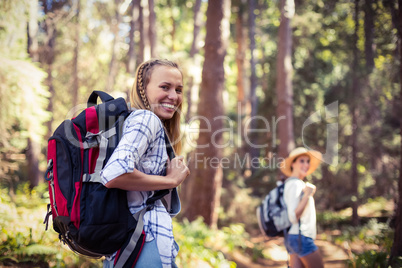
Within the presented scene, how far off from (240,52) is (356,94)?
1294cm

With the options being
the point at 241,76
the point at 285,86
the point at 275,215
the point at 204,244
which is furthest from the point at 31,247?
the point at 241,76

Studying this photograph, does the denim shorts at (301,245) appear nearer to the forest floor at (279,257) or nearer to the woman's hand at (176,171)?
the woman's hand at (176,171)

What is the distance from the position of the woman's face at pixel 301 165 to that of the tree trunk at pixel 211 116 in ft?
14.5

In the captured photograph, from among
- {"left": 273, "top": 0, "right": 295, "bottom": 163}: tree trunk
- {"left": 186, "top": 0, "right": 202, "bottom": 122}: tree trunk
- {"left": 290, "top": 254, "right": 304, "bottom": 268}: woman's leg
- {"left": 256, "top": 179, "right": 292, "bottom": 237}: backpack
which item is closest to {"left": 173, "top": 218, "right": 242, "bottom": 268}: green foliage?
{"left": 256, "top": 179, "right": 292, "bottom": 237}: backpack

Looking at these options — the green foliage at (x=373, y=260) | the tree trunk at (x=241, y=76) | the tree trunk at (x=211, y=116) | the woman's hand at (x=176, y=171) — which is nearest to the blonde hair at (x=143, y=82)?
the woman's hand at (x=176, y=171)

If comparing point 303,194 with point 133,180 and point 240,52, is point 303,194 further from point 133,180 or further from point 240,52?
point 240,52

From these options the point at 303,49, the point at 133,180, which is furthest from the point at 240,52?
the point at 133,180

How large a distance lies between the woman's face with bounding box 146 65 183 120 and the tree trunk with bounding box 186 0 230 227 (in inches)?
265

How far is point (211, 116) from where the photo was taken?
29.9ft

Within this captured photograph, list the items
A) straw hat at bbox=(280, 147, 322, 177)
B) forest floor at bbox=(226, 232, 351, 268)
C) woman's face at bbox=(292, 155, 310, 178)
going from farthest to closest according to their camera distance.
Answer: forest floor at bbox=(226, 232, 351, 268), straw hat at bbox=(280, 147, 322, 177), woman's face at bbox=(292, 155, 310, 178)

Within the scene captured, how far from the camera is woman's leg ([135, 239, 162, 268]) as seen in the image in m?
1.92

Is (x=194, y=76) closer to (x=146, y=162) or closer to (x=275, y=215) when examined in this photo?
(x=275, y=215)

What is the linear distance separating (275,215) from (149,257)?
2861 mm

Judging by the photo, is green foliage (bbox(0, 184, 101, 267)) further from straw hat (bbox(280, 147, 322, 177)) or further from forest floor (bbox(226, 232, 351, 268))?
forest floor (bbox(226, 232, 351, 268))
